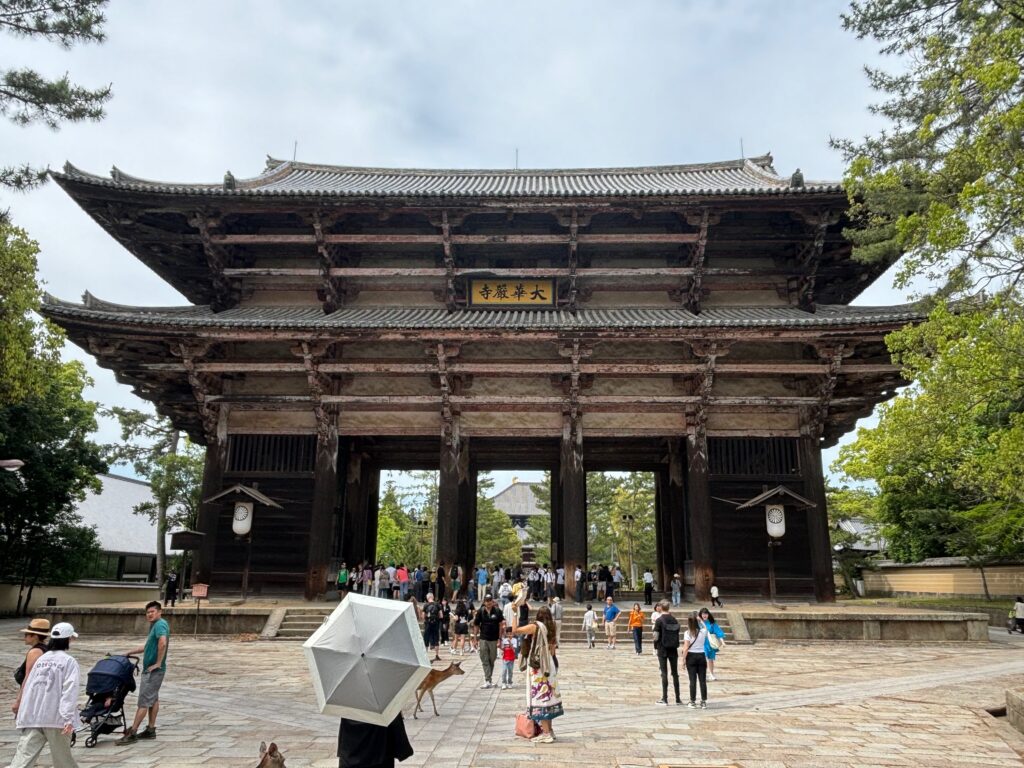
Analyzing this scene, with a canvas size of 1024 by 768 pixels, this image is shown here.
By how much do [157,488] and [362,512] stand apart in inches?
539

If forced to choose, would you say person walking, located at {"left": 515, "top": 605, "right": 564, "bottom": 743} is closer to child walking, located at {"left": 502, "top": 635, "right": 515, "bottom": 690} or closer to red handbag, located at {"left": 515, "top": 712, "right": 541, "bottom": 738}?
red handbag, located at {"left": 515, "top": 712, "right": 541, "bottom": 738}

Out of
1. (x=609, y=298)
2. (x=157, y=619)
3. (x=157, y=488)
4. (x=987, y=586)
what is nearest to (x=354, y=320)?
(x=609, y=298)

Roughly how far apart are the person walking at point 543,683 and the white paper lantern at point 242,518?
11637 mm

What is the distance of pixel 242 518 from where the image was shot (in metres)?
17.0

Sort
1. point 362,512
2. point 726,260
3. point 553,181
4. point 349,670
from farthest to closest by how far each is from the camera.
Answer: point 553,181
point 362,512
point 726,260
point 349,670

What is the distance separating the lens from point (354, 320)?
17422mm

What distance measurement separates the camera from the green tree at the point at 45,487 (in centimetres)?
2344

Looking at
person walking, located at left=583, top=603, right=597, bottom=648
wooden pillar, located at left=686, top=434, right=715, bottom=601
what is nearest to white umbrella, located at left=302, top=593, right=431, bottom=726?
person walking, located at left=583, top=603, right=597, bottom=648

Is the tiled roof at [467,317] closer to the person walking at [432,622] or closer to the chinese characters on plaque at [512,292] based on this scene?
the chinese characters on plaque at [512,292]

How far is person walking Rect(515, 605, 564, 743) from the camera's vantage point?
711cm

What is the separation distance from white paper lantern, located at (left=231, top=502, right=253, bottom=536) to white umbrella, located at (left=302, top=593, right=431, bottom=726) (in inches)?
547

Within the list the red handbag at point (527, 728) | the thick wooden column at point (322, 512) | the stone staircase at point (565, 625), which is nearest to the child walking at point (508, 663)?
the red handbag at point (527, 728)

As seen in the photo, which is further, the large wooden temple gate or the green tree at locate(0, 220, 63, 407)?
the large wooden temple gate

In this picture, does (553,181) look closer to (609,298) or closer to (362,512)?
(609,298)
